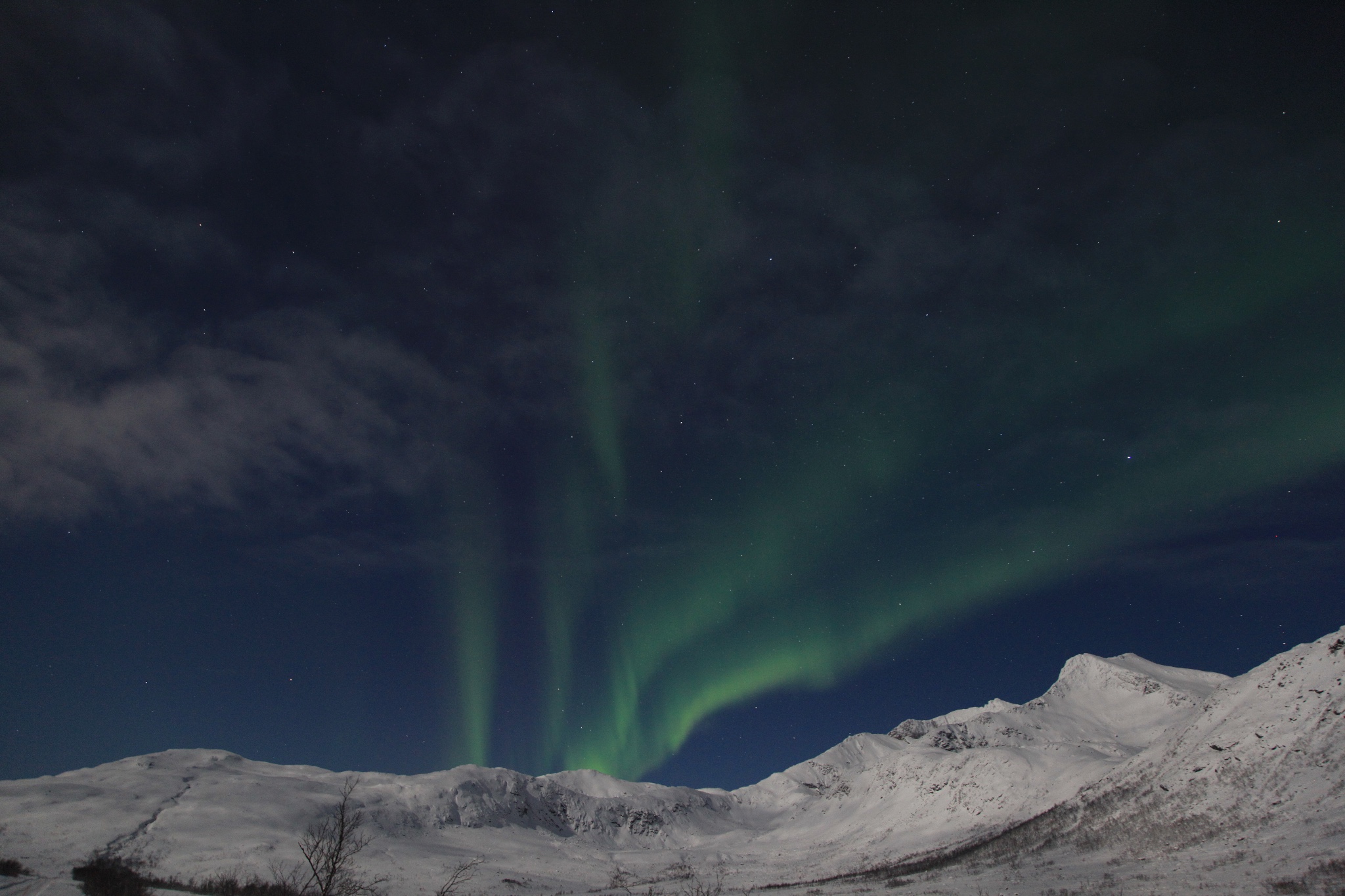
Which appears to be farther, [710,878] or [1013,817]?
[710,878]

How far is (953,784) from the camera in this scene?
199750mm

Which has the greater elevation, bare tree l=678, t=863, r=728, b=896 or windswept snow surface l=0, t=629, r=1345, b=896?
windswept snow surface l=0, t=629, r=1345, b=896

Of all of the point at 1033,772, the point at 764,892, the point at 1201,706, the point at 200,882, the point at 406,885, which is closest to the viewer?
the point at 764,892

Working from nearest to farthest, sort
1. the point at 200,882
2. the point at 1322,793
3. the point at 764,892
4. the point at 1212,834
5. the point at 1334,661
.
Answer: the point at 1322,793
the point at 1212,834
the point at 1334,661
the point at 764,892
the point at 200,882

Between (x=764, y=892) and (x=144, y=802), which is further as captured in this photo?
(x=144, y=802)

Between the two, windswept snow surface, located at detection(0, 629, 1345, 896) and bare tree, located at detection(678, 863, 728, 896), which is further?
bare tree, located at detection(678, 863, 728, 896)

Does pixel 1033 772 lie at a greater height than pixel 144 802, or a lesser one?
lesser

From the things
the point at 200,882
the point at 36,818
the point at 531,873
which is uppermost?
the point at 36,818

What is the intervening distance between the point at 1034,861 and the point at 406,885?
10750 centimetres

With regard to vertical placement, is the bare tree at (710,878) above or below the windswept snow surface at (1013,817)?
below

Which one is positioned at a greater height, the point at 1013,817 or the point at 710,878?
the point at 1013,817

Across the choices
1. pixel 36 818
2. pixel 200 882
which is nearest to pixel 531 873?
pixel 200 882

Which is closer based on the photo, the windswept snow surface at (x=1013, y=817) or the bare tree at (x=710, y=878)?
the windswept snow surface at (x=1013, y=817)

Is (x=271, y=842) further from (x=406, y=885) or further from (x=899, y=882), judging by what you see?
(x=899, y=882)
